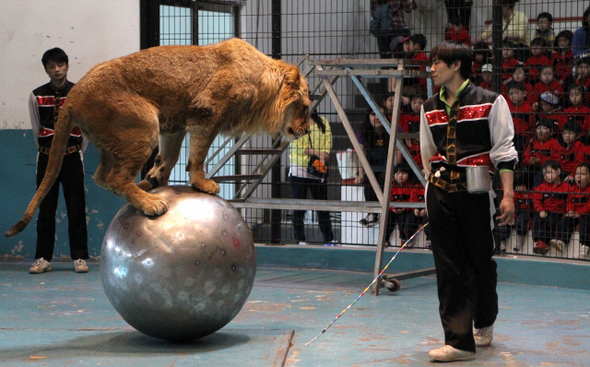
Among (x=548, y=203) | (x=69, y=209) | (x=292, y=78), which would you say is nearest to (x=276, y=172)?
(x=69, y=209)

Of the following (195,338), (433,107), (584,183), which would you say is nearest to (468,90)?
(433,107)

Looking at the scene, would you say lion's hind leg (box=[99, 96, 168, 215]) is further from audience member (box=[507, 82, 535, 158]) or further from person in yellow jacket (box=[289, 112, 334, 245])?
audience member (box=[507, 82, 535, 158])

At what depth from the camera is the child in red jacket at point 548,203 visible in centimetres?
690

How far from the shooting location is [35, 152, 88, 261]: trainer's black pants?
7.31 meters

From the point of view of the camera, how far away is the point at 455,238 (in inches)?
167

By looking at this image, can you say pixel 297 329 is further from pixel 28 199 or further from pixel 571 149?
pixel 28 199

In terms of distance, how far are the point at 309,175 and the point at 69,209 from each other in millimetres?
2491

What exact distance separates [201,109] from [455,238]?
1628 millimetres

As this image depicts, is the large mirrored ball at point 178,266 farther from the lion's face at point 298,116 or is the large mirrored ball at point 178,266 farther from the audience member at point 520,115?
the audience member at point 520,115

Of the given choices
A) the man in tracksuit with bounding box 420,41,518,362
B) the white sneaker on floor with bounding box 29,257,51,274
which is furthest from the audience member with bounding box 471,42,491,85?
the white sneaker on floor with bounding box 29,257,51,274

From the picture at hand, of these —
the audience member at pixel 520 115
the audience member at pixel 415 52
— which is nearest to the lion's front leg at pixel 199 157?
the audience member at pixel 415 52

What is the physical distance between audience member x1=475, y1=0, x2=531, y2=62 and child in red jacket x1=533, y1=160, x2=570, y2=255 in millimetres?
1178

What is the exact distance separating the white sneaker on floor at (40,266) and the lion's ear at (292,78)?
3.85 metres

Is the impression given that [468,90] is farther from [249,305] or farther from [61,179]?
[61,179]
